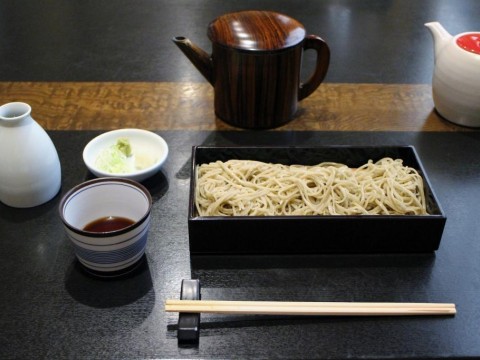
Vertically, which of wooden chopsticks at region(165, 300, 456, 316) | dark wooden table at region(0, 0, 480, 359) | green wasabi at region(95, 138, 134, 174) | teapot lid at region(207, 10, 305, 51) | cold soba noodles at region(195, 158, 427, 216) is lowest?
dark wooden table at region(0, 0, 480, 359)

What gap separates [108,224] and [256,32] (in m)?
0.58

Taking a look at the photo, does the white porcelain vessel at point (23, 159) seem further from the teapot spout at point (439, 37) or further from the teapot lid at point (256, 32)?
the teapot spout at point (439, 37)

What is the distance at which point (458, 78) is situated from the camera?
135 centimetres

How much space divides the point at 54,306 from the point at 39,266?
4.3 inches

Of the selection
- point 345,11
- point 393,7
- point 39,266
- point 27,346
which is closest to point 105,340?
point 27,346

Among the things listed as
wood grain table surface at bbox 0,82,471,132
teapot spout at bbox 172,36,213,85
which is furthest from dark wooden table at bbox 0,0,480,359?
teapot spout at bbox 172,36,213,85

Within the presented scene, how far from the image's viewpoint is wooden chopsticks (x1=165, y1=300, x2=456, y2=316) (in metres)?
0.86

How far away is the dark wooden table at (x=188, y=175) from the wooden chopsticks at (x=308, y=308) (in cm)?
2

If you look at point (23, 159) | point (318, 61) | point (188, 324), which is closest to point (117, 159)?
point (23, 159)

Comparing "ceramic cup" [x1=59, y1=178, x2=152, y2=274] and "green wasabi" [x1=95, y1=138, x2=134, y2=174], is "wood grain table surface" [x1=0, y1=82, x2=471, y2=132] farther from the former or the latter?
"ceramic cup" [x1=59, y1=178, x2=152, y2=274]

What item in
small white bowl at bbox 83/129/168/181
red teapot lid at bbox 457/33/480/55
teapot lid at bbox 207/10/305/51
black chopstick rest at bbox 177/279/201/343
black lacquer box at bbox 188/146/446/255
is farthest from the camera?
red teapot lid at bbox 457/33/480/55

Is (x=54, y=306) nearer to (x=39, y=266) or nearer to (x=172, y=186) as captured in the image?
(x=39, y=266)

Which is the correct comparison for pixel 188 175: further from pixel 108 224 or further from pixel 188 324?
A: pixel 188 324

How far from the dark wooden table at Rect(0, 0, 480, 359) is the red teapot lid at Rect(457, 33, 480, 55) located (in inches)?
7.5
